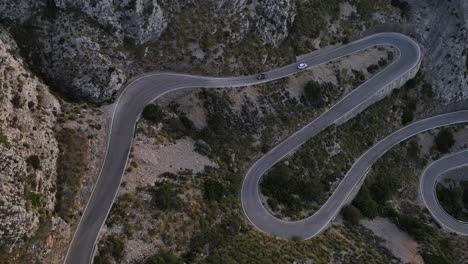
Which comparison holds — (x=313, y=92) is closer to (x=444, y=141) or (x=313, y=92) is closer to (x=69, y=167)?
(x=444, y=141)

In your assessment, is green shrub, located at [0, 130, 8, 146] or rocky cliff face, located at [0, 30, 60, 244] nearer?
rocky cliff face, located at [0, 30, 60, 244]

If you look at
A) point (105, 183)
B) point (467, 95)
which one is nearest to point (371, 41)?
point (467, 95)

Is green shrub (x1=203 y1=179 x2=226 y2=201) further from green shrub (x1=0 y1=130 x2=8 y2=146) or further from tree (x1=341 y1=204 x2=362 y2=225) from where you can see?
green shrub (x1=0 y1=130 x2=8 y2=146)

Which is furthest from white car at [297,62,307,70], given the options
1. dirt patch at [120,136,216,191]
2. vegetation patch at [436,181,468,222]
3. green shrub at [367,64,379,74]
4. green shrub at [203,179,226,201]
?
vegetation patch at [436,181,468,222]

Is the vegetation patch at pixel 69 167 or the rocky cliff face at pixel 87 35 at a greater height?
the rocky cliff face at pixel 87 35

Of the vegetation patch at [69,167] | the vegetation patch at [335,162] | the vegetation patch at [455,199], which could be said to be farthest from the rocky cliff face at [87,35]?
the vegetation patch at [455,199]

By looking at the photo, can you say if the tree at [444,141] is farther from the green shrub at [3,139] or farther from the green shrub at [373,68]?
the green shrub at [3,139]

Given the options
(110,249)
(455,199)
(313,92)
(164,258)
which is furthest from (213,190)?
(455,199)
